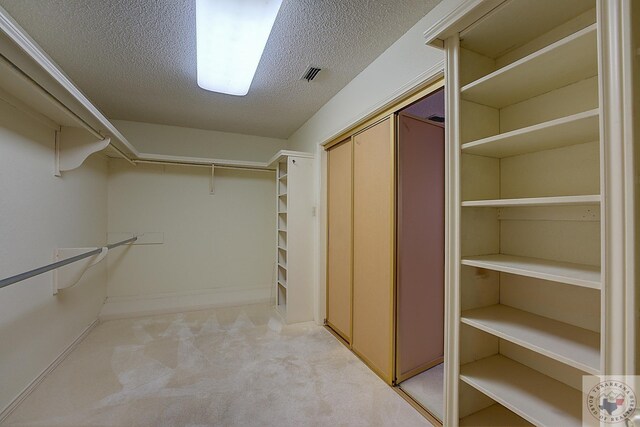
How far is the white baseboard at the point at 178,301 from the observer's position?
3168mm

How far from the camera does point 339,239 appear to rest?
269 centimetres

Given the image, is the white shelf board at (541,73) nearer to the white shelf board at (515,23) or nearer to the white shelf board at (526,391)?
the white shelf board at (515,23)

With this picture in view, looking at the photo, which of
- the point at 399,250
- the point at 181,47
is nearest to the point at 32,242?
the point at 181,47

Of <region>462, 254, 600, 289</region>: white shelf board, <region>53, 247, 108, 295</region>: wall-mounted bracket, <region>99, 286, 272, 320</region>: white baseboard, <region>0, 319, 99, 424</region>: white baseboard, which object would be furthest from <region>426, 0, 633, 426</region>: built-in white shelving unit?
<region>99, 286, 272, 320</region>: white baseboard

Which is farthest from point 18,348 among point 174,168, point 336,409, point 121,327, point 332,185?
point 332,185

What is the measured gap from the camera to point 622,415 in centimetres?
77

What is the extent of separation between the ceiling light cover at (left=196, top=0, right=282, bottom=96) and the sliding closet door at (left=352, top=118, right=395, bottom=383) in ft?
3.50

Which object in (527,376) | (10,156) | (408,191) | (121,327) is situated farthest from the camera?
(121,327)

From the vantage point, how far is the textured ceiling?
5.07 feet

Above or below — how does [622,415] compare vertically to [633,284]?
below

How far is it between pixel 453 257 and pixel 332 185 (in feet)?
5.96

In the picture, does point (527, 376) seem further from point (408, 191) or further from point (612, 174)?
point (408, 191)

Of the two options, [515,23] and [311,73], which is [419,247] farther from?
[311,73]

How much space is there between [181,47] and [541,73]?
7.30 feet
